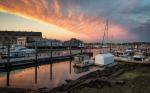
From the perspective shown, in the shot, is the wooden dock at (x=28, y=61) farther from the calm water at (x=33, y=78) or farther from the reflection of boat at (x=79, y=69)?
the reflection of boat at (x=79, y=69)

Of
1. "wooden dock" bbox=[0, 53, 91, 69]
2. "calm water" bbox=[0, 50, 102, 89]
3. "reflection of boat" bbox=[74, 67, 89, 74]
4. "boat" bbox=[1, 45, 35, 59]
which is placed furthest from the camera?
"boat" bbox=[1, 45, 35, 59]

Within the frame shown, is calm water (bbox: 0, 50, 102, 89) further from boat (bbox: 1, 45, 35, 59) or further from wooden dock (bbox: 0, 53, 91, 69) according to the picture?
boat (bbox: 1, 45, 35, 59)

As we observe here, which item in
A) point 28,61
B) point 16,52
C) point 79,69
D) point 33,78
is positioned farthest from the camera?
point 16,52

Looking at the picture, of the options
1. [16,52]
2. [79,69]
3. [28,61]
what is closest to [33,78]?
[79,69]

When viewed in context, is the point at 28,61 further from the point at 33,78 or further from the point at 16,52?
the point at 33,78

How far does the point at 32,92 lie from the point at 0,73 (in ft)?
77.8

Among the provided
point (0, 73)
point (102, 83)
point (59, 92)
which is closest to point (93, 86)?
point (102, 83)

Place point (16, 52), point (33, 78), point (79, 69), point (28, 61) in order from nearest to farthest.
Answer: point (33, 78)
point (79, 69)
point (28, 61)
point (16, 52)

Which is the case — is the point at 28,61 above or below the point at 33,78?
above

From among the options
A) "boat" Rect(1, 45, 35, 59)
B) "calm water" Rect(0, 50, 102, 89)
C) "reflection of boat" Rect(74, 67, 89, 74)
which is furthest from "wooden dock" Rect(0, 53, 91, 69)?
"reflection of boat" Rect(74, 67, 89, 74)

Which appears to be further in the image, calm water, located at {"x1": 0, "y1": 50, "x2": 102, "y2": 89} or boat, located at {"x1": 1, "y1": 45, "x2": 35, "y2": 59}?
boat, located at {"x1": 1, "y1": 45, "x2": 35, "y2": 59}

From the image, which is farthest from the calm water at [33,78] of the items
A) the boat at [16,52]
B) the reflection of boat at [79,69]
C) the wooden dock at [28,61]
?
the boat at [16,52]

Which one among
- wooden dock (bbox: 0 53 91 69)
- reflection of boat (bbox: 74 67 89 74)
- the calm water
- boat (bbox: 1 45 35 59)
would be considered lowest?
the calm water

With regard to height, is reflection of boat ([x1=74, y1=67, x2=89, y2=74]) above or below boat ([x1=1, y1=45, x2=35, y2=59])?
below
